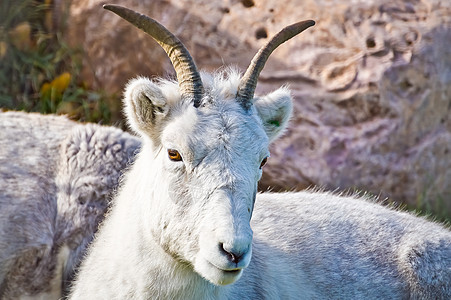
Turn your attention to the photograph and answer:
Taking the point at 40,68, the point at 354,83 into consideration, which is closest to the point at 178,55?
the point at 354,83

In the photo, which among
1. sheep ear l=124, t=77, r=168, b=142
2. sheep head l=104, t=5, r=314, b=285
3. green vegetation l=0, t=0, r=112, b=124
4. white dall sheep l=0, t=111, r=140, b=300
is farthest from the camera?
green vegetation l=0, t=0, r=112, b=124

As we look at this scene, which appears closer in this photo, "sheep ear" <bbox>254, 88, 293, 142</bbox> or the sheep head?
the sheep head

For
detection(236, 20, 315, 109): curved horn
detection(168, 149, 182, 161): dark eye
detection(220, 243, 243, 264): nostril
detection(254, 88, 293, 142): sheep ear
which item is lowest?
detection(220, 243, 243, 264): nostril

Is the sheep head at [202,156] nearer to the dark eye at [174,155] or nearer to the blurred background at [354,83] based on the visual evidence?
the dark eye at [174,155]

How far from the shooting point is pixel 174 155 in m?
4.66

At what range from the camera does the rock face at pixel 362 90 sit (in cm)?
834

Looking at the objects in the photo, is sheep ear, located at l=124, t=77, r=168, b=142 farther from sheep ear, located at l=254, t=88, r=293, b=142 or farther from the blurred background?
the blurred background

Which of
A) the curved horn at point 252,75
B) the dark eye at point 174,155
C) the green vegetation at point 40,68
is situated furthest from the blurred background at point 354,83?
the dark eye at point 174,155

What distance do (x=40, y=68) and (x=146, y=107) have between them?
5765 mm

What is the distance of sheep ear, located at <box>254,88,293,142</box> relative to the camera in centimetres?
514

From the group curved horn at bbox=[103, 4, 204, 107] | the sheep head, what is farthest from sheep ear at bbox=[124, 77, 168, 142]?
curved horn at bbox=[103, 4, 204, 107]

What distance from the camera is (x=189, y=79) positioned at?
4.82 metres

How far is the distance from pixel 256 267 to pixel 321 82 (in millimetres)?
3326

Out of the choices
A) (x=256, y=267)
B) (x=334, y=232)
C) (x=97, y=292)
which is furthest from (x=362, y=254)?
(x=97, y=292)
